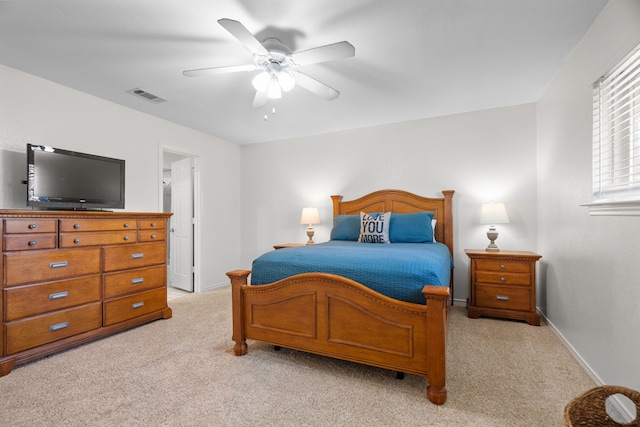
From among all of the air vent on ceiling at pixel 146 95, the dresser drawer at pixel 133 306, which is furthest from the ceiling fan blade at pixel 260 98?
the dresser drawer at pixel 133 306

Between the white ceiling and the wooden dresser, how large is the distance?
4.13 ft

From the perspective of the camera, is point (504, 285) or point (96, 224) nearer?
point (96, 224)

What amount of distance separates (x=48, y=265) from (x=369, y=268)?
96.2 inches

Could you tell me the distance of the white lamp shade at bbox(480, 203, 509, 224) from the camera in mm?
3088

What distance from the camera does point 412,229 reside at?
3.25 m

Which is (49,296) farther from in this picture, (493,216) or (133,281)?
(493,216)

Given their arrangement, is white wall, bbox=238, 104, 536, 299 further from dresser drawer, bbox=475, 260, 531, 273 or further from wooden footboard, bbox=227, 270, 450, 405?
wooden footboard, bbox=227, 270, 450, 405

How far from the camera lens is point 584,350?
2004 millimetres

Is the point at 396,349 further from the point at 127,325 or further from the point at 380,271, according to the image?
the point at 127,325

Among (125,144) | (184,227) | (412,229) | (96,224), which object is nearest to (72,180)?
(96,224)

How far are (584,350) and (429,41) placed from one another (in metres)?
2.39

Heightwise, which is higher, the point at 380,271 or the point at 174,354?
the point at 380,271

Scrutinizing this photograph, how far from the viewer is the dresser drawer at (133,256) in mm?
2682

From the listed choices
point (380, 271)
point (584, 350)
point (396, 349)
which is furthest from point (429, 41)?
point (584, 350)
